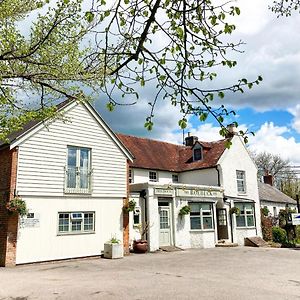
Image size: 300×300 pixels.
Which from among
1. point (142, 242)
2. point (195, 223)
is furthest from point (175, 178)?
point (142, 242)

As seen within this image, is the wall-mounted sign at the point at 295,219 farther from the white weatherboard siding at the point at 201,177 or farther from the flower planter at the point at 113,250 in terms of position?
the flower planter at the point at 113,250

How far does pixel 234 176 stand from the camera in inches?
1132

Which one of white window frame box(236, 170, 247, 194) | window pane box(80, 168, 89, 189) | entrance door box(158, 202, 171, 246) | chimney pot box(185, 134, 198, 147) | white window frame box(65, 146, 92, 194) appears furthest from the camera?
chimney pot box(185, 134, 198, 147)

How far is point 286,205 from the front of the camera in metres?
39.4

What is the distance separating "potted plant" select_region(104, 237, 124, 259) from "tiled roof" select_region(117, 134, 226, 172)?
795 centimetres

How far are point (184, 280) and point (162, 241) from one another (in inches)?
431

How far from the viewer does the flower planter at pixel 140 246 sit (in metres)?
20.9

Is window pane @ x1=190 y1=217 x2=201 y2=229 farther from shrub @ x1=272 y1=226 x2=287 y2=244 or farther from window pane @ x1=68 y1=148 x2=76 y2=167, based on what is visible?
window pane @ x1=68 y1=148 x2=76 y2=167

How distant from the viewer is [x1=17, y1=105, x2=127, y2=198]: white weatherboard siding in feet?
55.7

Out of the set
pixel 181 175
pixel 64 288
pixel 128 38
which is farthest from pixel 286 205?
pixel 128 38

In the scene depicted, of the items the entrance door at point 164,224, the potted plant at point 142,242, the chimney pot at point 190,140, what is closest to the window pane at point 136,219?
the potted plant at point 142,242

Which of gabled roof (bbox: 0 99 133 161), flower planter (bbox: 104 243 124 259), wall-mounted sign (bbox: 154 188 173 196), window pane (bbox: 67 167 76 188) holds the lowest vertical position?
flower planter (bbox: 104 243 124 259)

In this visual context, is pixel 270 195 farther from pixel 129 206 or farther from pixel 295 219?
pixel 129 206

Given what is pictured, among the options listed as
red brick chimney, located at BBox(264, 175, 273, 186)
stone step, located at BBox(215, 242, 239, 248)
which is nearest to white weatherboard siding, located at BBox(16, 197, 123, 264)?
stone step, located at BBox(215, 242, 239, 248)
